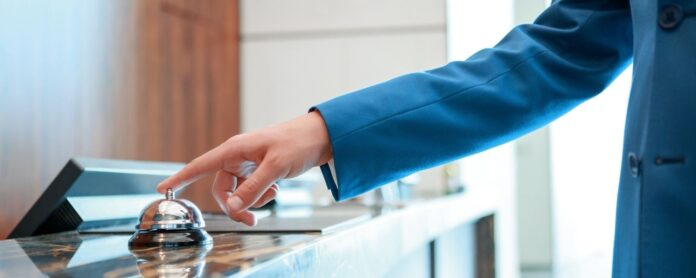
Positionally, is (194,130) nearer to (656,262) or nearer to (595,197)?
(595,197)

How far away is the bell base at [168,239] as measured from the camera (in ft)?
2.88

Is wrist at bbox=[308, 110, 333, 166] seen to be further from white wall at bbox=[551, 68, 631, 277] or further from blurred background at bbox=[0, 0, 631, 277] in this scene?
white wall at bbox=[551, 68, 631, 277]

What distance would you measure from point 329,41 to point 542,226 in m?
2.22

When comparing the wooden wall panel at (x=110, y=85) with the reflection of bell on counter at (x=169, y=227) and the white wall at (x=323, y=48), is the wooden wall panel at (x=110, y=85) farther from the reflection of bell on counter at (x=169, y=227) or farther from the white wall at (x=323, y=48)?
the reflection of bell on counter at (x=169, y=227)

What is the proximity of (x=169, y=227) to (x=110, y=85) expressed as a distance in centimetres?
255

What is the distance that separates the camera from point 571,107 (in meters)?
0.98

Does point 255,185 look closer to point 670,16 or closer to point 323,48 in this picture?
A: point 670,16

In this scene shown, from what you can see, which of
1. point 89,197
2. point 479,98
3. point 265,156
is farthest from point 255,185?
point 89,197

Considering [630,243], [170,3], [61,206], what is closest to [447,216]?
[61,206]

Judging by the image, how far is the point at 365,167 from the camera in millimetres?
878

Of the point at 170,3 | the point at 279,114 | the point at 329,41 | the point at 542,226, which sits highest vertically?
the point at 170,3

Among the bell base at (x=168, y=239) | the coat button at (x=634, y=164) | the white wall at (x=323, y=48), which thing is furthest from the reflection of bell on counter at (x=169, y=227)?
the white wall at (x=323, y=48)

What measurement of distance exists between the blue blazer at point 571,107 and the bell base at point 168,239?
0.52ft

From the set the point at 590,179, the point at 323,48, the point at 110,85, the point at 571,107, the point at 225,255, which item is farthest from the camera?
the point at 590,179
